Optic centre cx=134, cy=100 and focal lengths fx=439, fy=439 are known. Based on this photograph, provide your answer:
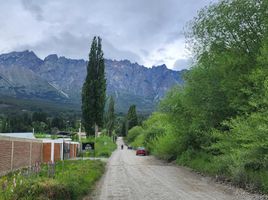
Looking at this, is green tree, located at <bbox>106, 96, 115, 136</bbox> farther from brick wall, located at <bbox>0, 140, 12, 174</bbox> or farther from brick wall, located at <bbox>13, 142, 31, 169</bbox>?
brick wall, located at <bbox>0, 140, 12, 174</bbox>

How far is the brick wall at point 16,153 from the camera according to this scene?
84.2 ft

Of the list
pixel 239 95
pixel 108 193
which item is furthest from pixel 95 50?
pixel 108 193

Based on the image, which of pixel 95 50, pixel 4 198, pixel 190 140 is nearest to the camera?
pixel 4 198

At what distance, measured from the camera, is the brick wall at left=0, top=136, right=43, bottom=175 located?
25655mm

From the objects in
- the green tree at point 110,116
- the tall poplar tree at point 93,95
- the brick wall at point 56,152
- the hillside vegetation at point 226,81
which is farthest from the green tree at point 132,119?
the hillside vegetation at point 226,81

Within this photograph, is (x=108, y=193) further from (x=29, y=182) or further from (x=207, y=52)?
(x=207, y=52)

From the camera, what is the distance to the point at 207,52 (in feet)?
110

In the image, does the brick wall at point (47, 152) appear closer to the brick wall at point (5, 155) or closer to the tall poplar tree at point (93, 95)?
the brick wall at point (5, 155)

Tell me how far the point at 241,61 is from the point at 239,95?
9.71ft

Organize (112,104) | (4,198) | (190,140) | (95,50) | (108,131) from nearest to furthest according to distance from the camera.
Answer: (4,198), (190,140), (95,50), (112,104), (108,131)

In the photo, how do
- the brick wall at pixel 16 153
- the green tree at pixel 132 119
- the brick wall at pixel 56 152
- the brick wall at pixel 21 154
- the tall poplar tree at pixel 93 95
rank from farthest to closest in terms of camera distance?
the green tree at pixel 132 119 → the tall poplar tree at pixel 93 95 → the brick wall at pixel 56 152 → the brick wall at pixel 21 154 → the brick wall at pixel 16 153

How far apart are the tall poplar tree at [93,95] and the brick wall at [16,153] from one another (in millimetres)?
26418

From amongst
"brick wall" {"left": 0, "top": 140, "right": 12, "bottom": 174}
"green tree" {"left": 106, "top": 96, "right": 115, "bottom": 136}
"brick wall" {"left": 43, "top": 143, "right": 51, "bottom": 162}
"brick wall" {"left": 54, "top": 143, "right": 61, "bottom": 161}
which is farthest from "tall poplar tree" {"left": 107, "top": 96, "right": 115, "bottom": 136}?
"brick wall" {"left": 0, "top": 140, "right": 12, "bottom": 174}

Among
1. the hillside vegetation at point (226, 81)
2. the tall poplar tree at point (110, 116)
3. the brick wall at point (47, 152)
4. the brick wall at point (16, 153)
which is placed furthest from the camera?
the tall poplar tree at point (110, 116)
